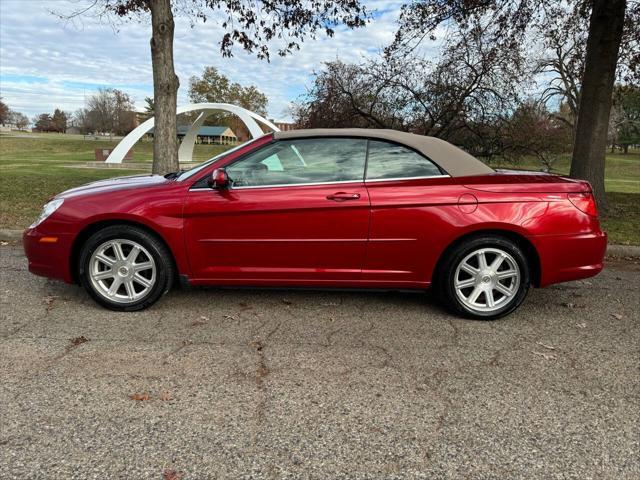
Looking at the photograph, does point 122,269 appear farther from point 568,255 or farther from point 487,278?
point 568,255

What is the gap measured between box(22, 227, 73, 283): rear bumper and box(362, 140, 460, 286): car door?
2463mm

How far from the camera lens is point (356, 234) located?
3889 millimetres

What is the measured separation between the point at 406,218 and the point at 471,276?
74cm

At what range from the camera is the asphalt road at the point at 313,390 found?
2.20 meters

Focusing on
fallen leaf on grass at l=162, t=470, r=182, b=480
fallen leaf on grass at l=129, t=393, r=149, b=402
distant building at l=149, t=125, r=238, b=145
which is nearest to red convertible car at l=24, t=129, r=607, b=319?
fallen leaf on grass at l=129, t=393, r=149, b=402

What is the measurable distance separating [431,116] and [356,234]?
→ 1124 centimetres

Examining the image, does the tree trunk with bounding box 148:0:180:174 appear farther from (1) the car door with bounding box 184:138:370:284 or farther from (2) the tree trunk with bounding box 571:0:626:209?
(2) the tree trunk with bounding box 571:0:626:209

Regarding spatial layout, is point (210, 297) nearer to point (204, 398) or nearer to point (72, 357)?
point (72, 357)

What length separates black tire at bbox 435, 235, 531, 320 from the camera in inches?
154

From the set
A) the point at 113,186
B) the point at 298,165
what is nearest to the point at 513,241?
the point at 298,165

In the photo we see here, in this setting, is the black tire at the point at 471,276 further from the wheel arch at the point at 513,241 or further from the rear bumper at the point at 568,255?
the rear bumper at the point at 568,255

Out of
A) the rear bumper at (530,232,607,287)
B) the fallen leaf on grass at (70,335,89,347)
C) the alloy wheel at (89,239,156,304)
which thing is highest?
the rear bumper at (530,232,607,287)

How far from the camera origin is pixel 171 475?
2082 millimetres

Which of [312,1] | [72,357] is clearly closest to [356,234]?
[72,357]
